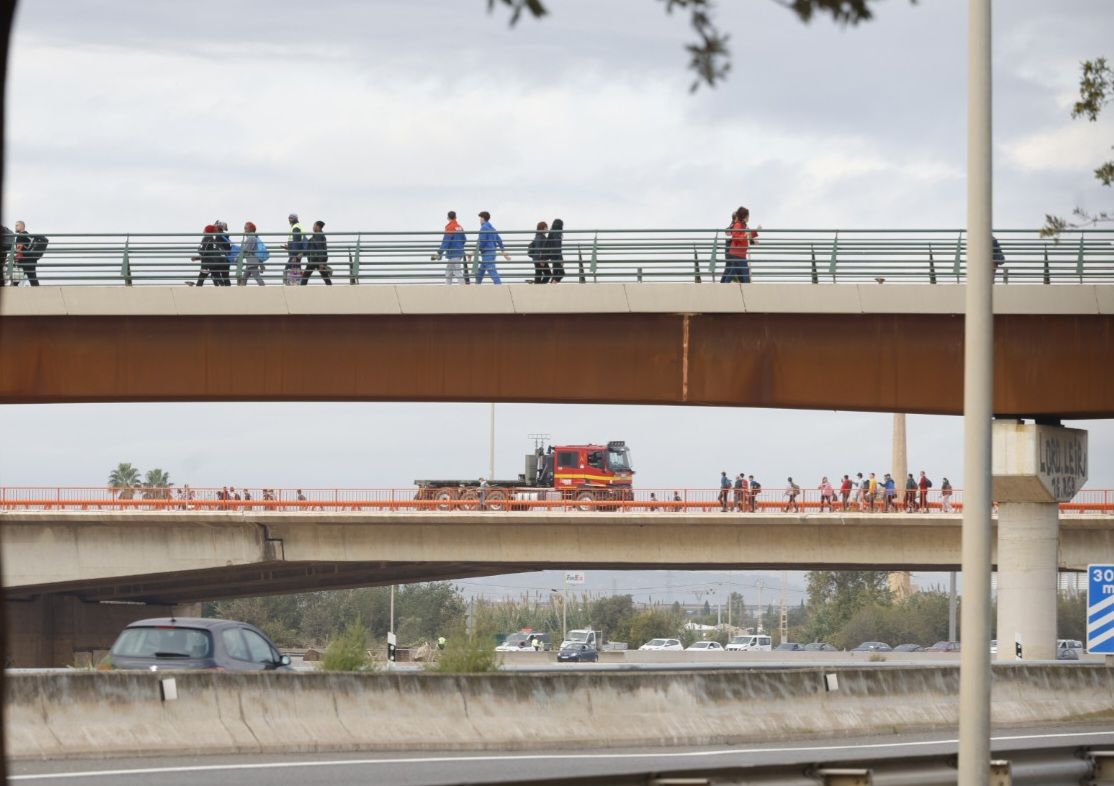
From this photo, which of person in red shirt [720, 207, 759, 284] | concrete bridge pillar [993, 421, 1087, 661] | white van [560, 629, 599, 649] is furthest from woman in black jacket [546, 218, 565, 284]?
white van [560, 629, 599, 649]

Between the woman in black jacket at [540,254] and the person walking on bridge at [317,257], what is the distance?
3.85 metres

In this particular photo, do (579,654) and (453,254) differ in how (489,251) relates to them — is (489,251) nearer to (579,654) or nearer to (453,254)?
(453,254)

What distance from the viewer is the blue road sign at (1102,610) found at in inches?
849

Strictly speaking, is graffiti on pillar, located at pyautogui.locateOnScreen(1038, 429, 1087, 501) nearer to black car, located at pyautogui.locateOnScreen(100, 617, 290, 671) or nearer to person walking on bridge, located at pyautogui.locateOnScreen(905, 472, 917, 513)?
black car, located at pyautogui.locateOnScreen(100, 617, 290, 671)

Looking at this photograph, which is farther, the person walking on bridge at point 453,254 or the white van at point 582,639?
the white van at point 582,639

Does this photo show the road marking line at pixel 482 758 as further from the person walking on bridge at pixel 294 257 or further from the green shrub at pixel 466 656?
the person walking on bridge at pixel 294 257

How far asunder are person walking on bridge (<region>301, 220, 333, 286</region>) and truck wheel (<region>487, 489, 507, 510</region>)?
2134 centimetres

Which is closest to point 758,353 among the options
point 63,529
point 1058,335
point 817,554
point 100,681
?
point 1058,335

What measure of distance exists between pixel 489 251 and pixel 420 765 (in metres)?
15.3

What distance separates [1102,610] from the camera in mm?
21609

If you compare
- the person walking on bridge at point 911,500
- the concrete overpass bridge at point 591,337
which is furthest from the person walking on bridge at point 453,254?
the person walking on bridge at point 911,500

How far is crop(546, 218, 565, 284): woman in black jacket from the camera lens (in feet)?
95.4

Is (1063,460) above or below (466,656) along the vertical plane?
above

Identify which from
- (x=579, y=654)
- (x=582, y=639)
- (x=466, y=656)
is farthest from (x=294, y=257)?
(x=582, y=639)
